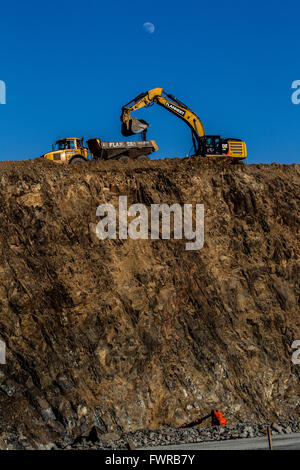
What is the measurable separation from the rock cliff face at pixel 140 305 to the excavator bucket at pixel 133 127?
3405 mm

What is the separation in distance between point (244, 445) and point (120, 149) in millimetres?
17708

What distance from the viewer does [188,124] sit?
3256cm

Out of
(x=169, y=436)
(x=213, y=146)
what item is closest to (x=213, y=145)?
(x=213, y=146)

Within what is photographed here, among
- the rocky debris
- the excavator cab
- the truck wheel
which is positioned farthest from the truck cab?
the rocky debris

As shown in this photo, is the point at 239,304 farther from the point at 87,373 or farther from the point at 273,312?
the point at 87,373

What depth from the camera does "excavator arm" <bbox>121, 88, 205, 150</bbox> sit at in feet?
98.3

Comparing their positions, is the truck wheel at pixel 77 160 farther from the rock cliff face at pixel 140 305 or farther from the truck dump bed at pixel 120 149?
the rock cliff face at pixel 140 305

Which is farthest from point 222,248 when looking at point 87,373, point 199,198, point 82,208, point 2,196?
point 2,196

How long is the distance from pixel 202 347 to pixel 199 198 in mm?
7551

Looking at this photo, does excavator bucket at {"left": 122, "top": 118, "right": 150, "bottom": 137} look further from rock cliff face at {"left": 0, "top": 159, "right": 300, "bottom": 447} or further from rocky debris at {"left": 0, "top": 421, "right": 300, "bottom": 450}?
rocky debris at {"left": 0, "top": 421, "right": 300, "bottom": 450}

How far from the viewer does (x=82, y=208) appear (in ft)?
79.5

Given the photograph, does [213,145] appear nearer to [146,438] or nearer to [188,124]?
[188,124]

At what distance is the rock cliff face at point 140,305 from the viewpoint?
→ 68.1 feet

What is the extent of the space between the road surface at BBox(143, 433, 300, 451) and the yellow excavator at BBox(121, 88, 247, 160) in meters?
16.5
